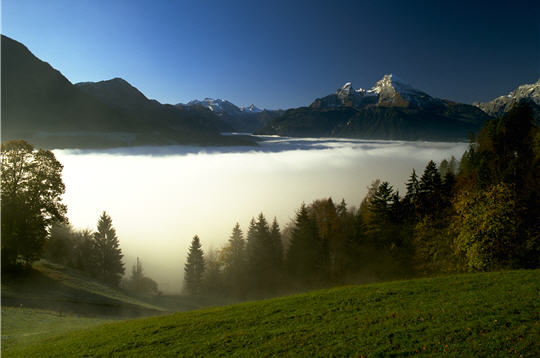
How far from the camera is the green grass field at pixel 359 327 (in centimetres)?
1172

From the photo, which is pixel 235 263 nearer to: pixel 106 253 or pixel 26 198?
pixel 106 253

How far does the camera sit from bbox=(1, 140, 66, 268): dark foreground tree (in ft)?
113

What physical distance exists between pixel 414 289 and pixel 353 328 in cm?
800

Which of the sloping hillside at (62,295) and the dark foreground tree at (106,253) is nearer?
the sloping hillside at (62,295)

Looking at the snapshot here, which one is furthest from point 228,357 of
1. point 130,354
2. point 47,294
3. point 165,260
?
point 165,260

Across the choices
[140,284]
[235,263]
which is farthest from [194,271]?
[140,284]

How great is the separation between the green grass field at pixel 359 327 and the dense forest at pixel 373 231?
11.2 m

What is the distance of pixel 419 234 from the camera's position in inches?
1511

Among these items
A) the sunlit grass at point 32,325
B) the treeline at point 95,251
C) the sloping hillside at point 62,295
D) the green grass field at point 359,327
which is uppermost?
the green grass field at point 359,327

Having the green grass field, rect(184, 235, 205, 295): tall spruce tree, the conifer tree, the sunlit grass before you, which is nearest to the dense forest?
the conifer tree

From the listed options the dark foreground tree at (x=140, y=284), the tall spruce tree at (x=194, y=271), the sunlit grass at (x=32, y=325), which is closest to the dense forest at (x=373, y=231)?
the tall spruce tree at (x=194, y=271)

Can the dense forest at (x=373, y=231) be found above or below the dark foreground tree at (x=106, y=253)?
above

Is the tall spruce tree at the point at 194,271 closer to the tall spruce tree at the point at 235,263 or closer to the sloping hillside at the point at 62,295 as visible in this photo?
the tall spruce tree at the point at 235,263

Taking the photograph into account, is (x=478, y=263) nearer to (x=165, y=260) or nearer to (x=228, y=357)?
(x=228, y=357)
